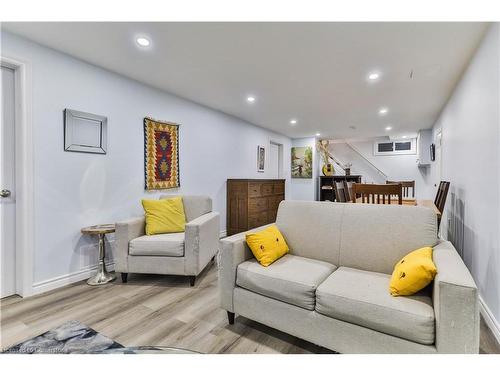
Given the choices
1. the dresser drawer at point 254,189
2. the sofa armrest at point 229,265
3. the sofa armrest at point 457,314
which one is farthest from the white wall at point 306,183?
the sofa armrest at point 457,314

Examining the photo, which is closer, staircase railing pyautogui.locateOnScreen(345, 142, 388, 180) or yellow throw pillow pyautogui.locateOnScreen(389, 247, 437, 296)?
yellow throw pillow pyautogui.locateOnScreen(389, 247, 437, 296)

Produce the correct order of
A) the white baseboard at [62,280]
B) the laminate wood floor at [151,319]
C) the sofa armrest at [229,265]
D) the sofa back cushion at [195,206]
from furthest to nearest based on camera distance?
the sofa back cushion at [195,206] < the white baseboard at [62,280] < the sofa armrest at [229,265] < the laminate wood floor at [151,319]

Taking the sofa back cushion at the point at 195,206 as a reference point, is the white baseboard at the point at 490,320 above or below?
below

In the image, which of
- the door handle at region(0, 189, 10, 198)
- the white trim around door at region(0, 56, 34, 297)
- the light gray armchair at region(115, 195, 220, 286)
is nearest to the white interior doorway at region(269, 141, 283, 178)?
the light gray armchair at region(115, 195, 220, 286)

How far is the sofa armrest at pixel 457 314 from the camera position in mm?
1107

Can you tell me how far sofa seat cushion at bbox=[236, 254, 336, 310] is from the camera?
1531mm

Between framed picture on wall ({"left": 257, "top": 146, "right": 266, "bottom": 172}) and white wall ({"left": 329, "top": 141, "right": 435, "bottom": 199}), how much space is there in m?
3.46

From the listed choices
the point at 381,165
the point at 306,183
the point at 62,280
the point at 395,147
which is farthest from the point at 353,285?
the point at 395,147

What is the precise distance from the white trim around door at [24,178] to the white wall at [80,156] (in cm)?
5

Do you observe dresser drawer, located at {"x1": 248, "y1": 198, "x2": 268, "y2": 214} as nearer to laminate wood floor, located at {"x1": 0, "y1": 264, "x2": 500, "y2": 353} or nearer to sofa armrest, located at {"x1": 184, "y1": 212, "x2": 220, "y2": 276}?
sofa armrest, located at {"x1": 184, "y1": 212, "x2": 220, "y2": 276}

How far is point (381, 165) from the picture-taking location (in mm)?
8180

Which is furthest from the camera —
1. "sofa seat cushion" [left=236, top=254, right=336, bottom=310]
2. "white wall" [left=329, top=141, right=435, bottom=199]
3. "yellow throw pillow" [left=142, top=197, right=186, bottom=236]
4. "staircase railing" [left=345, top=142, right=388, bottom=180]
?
"staircase railing" [left=345, top=142, right=388, bottom=180]

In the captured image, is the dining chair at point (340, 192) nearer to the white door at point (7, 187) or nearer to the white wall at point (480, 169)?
the white wall at point (480, 169)
